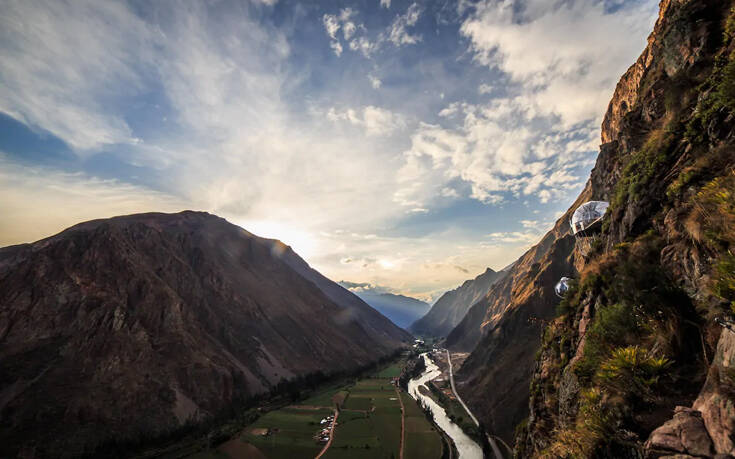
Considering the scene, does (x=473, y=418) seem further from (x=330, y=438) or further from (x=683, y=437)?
(x=683, y=437)

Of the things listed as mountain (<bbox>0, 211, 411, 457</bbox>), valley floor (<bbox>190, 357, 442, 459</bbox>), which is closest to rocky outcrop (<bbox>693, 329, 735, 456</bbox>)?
valley floor (<bbox>190, 357, 442, 459</bbox>)

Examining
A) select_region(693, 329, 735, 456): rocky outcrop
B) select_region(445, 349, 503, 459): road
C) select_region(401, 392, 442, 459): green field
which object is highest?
select_region(693, 329, 735, 456): rocky outcrop

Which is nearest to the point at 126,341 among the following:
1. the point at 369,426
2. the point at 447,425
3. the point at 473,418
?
the point at 369,426

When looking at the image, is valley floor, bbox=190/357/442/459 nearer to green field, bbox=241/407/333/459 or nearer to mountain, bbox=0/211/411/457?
green field, bbox=241/407/333/459

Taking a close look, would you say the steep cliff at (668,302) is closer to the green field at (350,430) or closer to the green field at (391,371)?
the green field at (350,430)

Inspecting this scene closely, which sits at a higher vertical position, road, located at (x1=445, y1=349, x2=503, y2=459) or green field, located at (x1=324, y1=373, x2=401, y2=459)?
road, located at (x1=445, y1=349, x2=503, y2=459)
